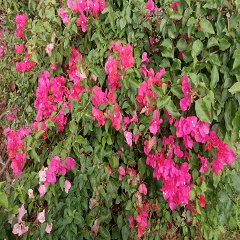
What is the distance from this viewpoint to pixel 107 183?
4.51 ft

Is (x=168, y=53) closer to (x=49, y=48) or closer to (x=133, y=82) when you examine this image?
(x=133, y=82)

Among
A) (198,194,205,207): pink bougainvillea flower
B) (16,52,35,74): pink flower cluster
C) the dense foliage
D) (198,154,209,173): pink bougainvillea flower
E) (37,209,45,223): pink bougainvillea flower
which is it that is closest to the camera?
the dense foliage

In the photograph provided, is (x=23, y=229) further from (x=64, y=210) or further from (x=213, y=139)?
(x=213, y=139)

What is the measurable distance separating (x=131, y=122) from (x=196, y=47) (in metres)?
0.47

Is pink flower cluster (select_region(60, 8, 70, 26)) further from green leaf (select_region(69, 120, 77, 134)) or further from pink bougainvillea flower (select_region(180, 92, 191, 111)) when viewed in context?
pink bougainvillea flower (select_region(180, 92, 191, 111))

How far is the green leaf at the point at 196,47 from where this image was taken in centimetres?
112

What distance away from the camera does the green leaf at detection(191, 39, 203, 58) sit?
3.67 ft

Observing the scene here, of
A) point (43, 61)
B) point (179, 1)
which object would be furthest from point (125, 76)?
point (43, 61)

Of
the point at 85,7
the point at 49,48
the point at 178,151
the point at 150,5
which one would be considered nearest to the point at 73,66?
the point at 49,48

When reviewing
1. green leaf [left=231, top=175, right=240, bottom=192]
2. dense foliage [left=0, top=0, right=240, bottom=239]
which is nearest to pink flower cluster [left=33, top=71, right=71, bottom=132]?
dense foliage [left=0, top=0, right=240, bottom=239]

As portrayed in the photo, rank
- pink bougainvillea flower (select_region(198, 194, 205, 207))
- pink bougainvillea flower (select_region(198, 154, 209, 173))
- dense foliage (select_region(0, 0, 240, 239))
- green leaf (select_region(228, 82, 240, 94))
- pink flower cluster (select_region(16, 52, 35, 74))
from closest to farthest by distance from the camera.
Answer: green leaf (select_region(228, 82, 240, 94))
dense foliage (select_region(0, 0, 240, 239))
pink bougainvillea flower (select_region(198, 154, 209, 173))
pink bougainvillea flower (select_region(198, 194, 205, 207))
pink flower cluster (select_region(16, 52, 35, 74))

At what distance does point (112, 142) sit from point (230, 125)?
0.56 m

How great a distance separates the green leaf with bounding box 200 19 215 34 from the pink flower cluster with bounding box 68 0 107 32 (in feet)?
1.72

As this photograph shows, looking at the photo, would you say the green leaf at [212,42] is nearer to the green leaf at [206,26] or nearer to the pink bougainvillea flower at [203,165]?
the green leaf at [206,26]
